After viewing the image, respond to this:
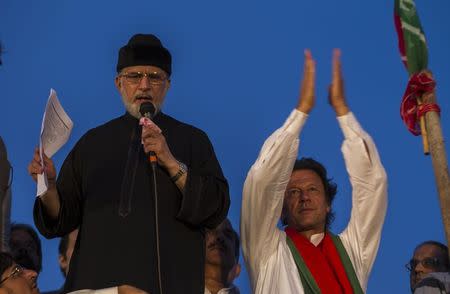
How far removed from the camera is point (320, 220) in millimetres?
4598

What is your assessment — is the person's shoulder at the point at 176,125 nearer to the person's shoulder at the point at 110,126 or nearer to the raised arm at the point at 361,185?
the person's shoulder at the point at 110,126

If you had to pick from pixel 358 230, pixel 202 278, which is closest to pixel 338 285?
pixel 358 230

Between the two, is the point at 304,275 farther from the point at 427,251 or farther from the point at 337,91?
the point at 427,251

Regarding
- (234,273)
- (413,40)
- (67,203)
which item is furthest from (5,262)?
(413,40)

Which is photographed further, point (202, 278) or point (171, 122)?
point (171, 122)

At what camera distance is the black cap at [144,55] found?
4.11 m

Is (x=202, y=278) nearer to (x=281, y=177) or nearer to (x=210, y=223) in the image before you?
(x=210, y=223)

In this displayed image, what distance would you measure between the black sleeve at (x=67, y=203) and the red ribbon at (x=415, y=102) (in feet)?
4.79

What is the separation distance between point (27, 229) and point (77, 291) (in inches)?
51.5

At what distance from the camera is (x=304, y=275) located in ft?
14.3

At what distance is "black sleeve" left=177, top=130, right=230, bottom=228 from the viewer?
3.73m

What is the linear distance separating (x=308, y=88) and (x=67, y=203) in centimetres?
132

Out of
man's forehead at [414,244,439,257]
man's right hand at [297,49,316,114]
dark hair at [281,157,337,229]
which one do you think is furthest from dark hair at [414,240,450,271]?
man's right hand at [297,49,316,114]

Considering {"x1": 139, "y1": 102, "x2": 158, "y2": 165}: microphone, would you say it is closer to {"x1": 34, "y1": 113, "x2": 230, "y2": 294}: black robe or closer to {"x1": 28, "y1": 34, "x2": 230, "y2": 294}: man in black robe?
{"x1": 28, "y1": 34, "x2": 230, "y2": 294}: man in black robe
